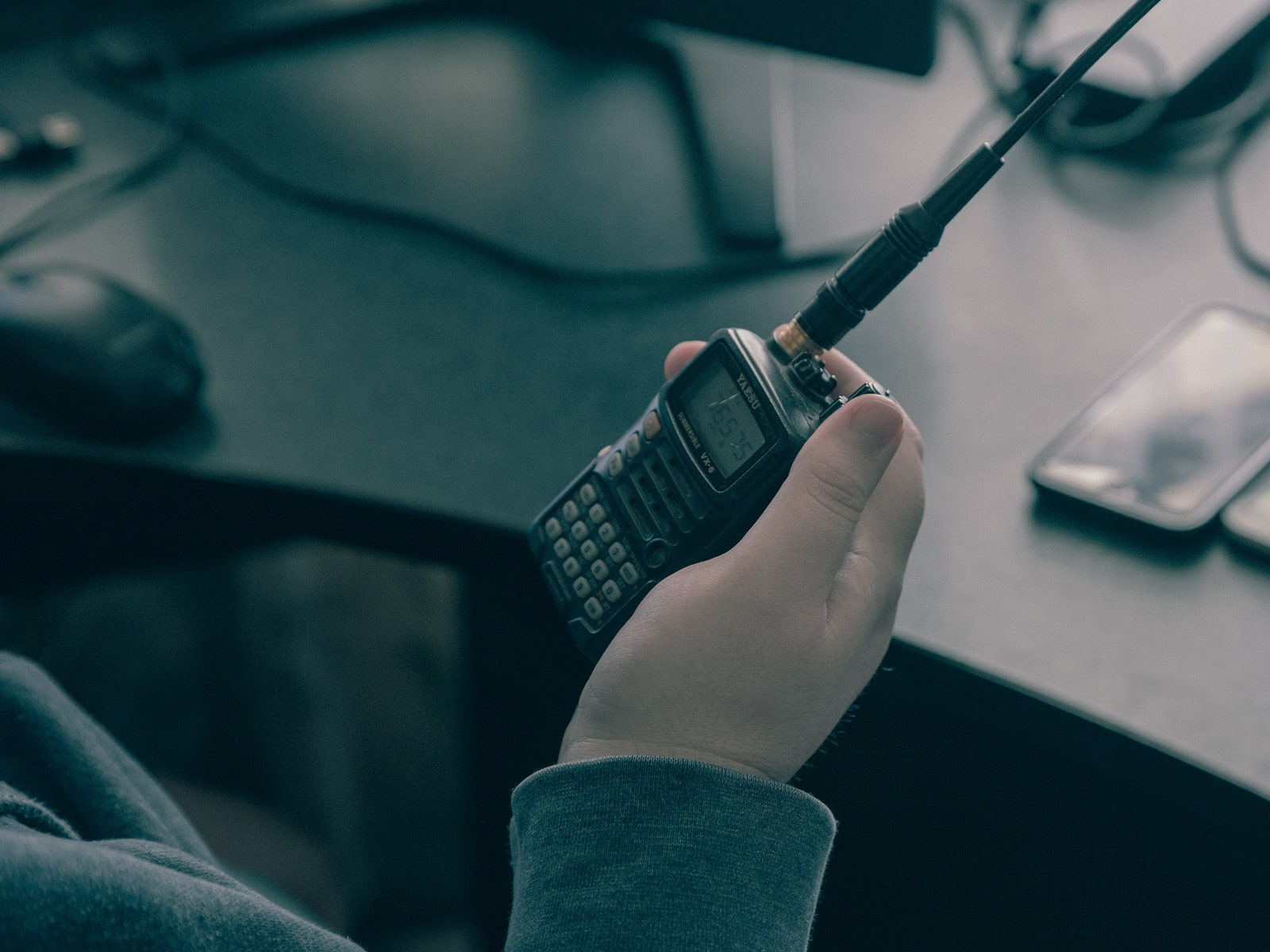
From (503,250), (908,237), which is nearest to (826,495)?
(908,237)

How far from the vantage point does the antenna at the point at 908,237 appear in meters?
0.38

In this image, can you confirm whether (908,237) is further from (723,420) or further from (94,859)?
(94,859)

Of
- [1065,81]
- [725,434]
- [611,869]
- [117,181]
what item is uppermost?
[1065,81]

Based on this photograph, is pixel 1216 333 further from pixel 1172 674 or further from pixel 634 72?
pixel 634 72

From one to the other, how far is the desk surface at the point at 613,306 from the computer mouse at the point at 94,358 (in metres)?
0.02

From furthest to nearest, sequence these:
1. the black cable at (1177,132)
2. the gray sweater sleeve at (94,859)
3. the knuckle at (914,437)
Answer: the black cable at (1177,132) < the knuckle at (914,437) < the gray sweater sleeve at (94,859)

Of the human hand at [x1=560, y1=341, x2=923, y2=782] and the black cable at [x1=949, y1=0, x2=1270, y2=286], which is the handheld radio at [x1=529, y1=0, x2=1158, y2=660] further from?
the black cable at [x1=949, y1=0, x2=1270, y2=286]

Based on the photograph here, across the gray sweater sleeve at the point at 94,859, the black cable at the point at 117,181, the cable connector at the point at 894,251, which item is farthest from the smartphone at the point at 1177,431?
the black cable at the point at 117,181

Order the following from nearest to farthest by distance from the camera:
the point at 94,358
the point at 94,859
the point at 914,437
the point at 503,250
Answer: the point at 94,859, the point at 914,437, the point at 94,358, the point at 503,250

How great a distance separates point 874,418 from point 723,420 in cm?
7

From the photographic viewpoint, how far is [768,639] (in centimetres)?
36

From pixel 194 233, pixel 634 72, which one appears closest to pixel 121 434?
pixel 194 233

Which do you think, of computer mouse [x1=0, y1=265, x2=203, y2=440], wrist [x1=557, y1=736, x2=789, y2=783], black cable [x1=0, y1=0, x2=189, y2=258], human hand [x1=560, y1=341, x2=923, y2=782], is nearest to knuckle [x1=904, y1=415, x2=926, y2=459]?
human hand [x1=560, y1=341, x2=923, y2=782]

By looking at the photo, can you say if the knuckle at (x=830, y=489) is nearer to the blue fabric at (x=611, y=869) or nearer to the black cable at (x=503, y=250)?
the blue fabric at (x=611, y=869)
